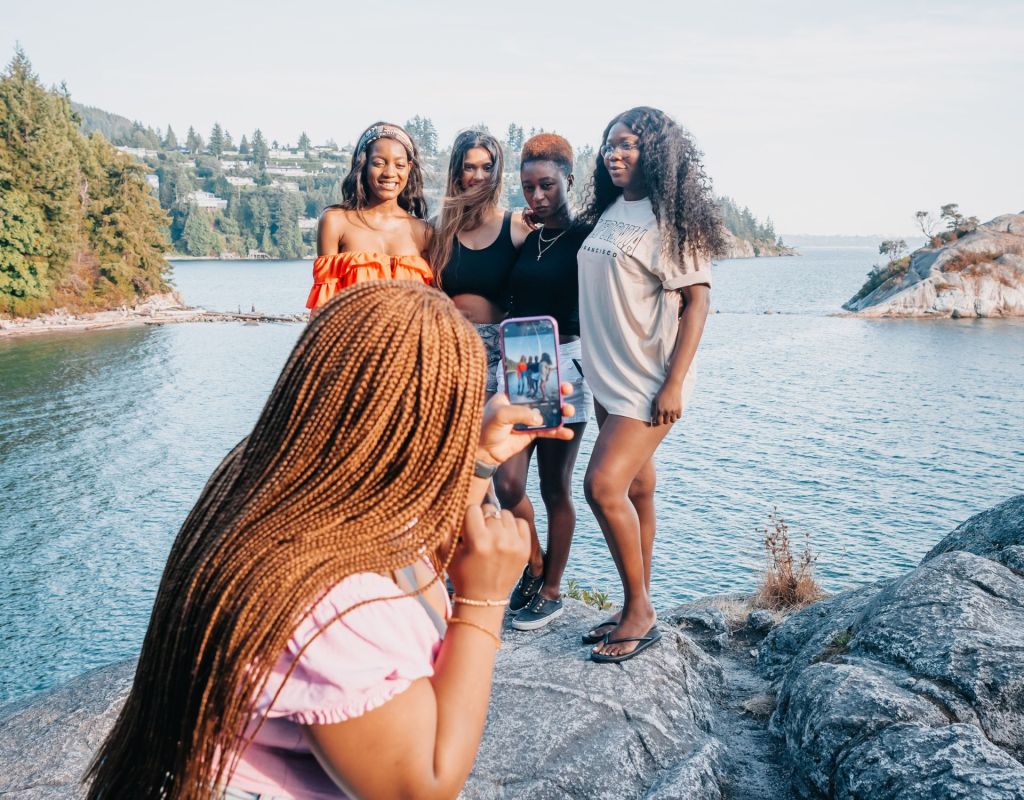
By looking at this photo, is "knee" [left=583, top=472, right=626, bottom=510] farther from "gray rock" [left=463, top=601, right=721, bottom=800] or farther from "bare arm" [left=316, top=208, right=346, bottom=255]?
"bare arm" [left=316, top=208, right=346, bottom=255]

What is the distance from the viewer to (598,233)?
430cm

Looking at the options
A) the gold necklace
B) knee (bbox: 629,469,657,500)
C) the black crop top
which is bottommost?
knee (bbox: 629,469,657,500)

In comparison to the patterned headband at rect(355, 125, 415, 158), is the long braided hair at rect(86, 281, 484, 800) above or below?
below

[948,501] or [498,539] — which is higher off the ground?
[498,539]

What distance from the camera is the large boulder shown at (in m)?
3.66

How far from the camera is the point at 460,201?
465 cm

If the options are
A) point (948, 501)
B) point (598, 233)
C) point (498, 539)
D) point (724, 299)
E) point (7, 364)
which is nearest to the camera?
point (498, 539)

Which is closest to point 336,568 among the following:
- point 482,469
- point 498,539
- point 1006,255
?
point 498,539

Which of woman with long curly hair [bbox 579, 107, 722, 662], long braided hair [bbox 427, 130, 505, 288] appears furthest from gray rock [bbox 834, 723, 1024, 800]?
long braided hair [bbox 427, 130, 505, 288]

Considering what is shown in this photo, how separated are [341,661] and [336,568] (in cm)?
15

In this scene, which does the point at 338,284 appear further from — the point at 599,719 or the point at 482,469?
the point at 482,469

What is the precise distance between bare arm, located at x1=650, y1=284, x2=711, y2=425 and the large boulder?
48.8 inches

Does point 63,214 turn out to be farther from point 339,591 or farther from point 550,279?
point 339,591

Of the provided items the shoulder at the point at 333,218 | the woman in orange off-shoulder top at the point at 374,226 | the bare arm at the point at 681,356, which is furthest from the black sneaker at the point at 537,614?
the shoulder at the point at 333,218
